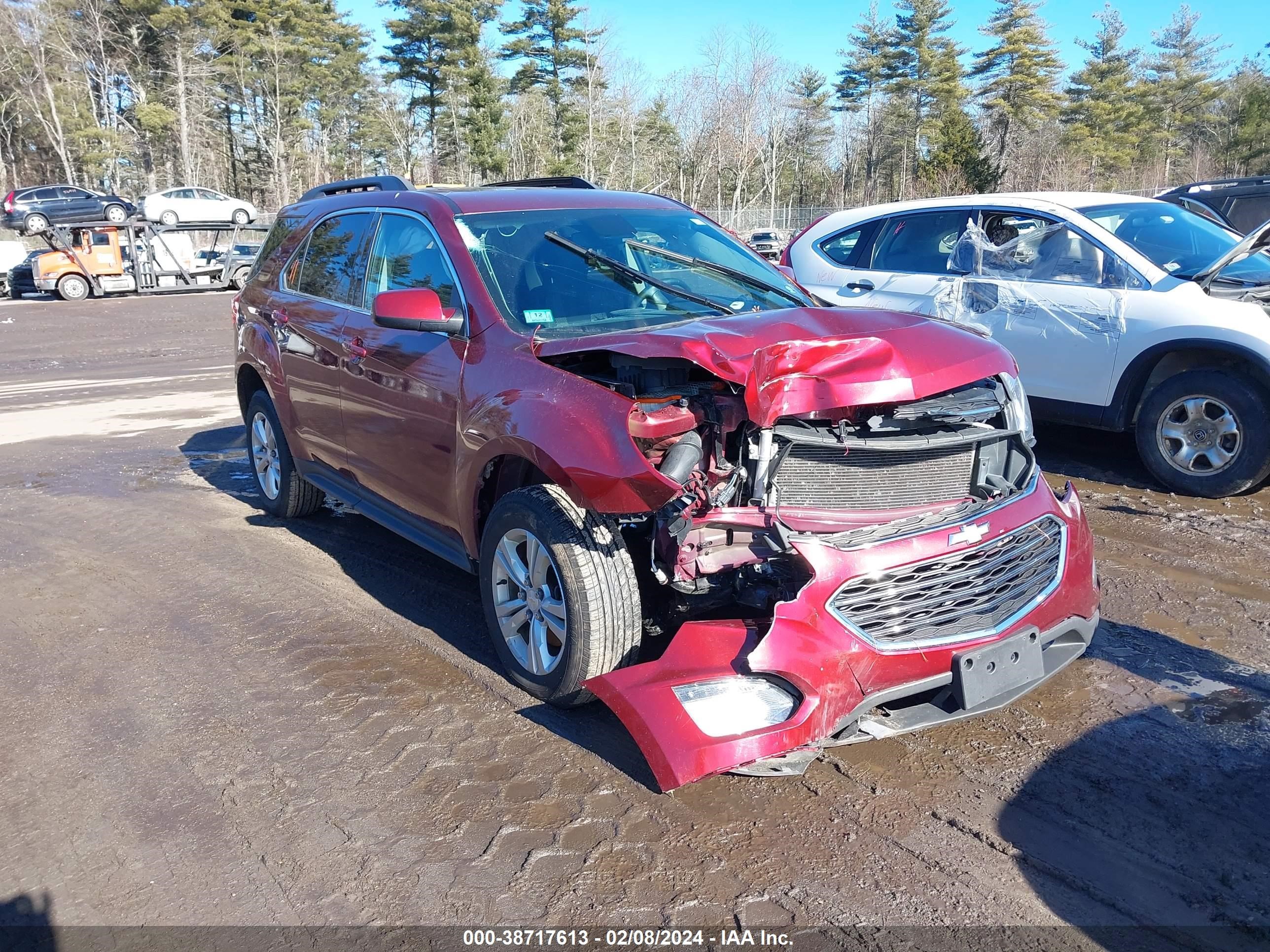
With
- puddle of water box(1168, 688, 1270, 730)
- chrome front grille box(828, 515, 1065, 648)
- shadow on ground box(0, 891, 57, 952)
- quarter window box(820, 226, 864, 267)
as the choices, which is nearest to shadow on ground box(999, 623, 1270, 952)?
puddle of water box(1168, 688, 1270, 730)

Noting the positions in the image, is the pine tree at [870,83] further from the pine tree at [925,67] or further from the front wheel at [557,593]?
the front wheel at [557,593]

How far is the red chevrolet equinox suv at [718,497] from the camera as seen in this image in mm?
2963

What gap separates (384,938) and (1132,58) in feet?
223

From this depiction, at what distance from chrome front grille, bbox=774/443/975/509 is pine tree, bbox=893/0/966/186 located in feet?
184

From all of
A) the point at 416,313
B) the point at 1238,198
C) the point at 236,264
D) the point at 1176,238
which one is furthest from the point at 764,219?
the point at 416,313

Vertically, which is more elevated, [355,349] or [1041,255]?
[1041,255]

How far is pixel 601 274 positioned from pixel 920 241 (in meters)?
4.07

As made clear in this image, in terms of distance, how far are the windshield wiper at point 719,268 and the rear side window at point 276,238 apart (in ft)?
8.19

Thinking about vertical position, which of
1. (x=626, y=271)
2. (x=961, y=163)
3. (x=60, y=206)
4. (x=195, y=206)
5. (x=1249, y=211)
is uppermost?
(x=961, y=163)

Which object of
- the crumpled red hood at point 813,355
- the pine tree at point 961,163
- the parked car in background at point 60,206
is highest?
the pine tree at point 961,163

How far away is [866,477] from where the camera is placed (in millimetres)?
3252

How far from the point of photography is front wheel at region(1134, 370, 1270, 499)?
5754mm

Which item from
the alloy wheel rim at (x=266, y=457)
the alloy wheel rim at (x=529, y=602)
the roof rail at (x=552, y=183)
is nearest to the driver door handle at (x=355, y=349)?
the roof rail at (x=552, y=183)

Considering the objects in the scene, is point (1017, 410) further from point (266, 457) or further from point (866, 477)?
point (266, 457)
